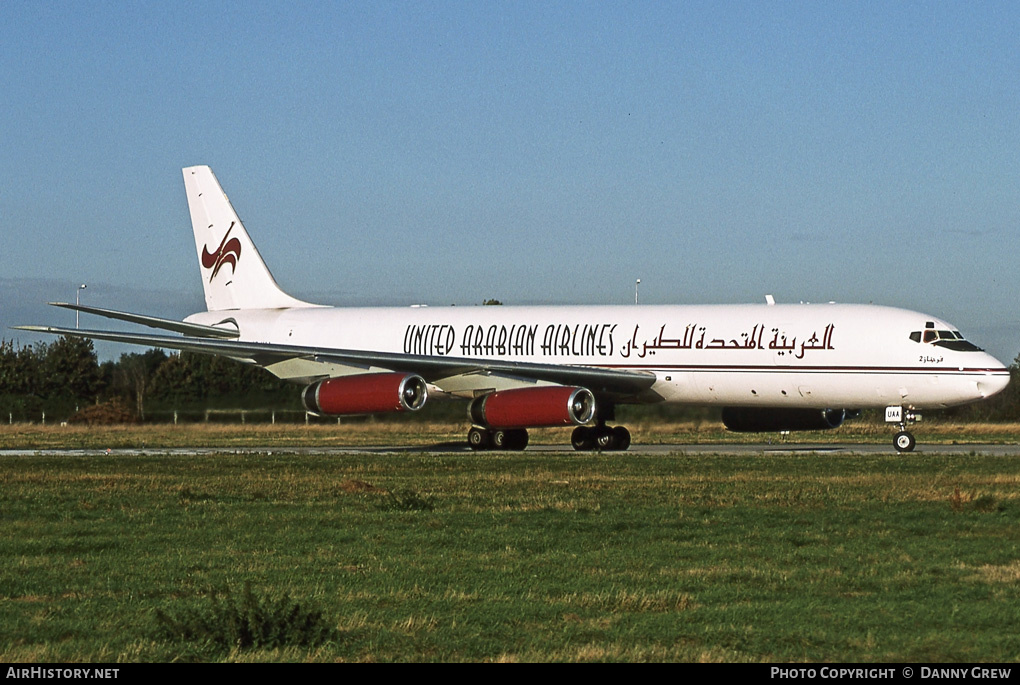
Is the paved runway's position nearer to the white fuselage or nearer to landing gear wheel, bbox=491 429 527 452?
landing gear wheel, bbox=491 429 527 452

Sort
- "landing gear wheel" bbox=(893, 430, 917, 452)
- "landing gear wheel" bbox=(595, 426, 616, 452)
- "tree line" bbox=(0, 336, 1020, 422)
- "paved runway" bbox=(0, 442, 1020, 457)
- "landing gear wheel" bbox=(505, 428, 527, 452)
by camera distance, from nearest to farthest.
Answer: "landing gear wheel" bbox=(893, 430, 917, 452) < "paved runway" bbox=(0, 442, 1020, 457) < "landing gear wheel" bbox=(595, 426, 616, 452) < "landing gear wheel" bbox=(505, 428, 527, 452) < "tree line" bbox=(0, 336, 1020, 422)

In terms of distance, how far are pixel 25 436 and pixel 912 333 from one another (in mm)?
29994

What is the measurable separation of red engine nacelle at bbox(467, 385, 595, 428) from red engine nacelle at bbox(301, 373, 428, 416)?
1711mm

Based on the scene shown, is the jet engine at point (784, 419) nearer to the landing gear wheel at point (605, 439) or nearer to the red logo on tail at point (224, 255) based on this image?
the landing gear wheel at point (605, 439)

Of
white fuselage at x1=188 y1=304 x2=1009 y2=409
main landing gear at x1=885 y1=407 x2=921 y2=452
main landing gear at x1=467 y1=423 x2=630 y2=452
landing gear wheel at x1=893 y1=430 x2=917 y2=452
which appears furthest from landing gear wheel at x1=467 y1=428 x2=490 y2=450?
landing gear wheel at x1=893 y1=430 x2=917 y2=452

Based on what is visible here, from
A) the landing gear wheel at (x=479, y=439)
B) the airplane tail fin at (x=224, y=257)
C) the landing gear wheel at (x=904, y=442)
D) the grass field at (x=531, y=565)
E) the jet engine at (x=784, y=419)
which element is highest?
the airplane tail fin at (x=224, y=257)

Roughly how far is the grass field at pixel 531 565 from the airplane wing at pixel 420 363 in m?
9.95

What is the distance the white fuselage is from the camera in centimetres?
3012

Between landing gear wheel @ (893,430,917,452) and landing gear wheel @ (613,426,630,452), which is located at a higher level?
landing gear wheel @ (893,430,917,452)

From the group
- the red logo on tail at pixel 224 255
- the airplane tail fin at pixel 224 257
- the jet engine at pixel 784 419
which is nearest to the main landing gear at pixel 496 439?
the jet engine at pixel 784 419

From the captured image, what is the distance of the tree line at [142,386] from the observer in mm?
45812

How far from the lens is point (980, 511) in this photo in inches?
666

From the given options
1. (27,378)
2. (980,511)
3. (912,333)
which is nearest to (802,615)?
(980,511)
